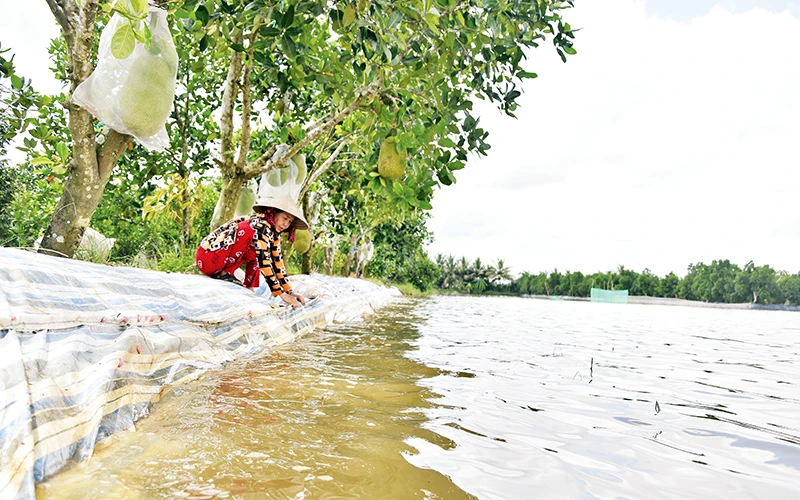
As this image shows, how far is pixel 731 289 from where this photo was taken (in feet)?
167

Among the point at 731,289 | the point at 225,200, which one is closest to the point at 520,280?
the point at 731,289

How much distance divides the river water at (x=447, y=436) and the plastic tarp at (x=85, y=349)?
98 millimetres

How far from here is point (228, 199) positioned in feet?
19.2

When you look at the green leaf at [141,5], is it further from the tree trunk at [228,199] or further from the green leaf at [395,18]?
the tree trunk at [228,199]

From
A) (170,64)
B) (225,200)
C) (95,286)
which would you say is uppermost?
(170,64)

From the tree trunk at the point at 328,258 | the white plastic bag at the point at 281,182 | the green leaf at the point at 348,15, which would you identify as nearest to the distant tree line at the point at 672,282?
the tree trunk at the point at 328,258

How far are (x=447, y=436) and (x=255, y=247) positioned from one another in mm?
3020

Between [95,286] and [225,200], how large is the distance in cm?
351

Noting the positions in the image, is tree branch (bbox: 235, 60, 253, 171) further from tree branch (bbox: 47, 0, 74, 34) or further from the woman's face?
tree branch (bbox: 47, 0, 74, 34)

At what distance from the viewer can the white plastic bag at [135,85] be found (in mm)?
3064

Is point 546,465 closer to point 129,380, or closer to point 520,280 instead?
point 129,380

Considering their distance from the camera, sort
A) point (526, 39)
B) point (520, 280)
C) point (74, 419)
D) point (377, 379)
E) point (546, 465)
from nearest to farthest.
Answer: point (74, 419), point (546, 465), point (377, 379), point (526, 39), point (520, 280)

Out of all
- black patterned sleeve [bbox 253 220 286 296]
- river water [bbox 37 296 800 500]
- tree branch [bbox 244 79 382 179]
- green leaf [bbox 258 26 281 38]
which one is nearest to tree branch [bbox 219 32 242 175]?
tree branch [bbox 244 79 382 179]

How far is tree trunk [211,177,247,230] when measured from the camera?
579 centimetres
